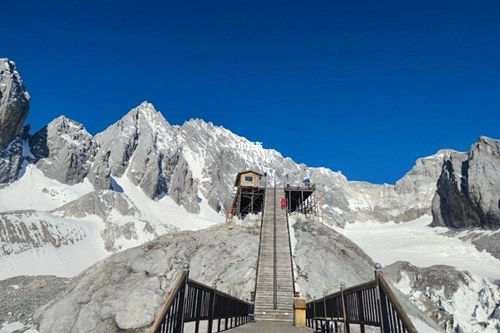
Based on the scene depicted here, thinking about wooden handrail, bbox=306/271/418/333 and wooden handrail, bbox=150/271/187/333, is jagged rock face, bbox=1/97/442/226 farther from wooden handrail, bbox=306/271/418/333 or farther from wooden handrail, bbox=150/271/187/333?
wooden handrail, bbox=150/271/187/333

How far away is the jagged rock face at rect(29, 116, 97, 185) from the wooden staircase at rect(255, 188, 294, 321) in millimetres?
110332

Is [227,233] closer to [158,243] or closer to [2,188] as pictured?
[158,243]

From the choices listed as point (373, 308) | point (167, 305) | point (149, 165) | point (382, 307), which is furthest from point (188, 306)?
point (149, 165)

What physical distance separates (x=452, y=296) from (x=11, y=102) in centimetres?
12132

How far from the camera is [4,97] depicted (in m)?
107

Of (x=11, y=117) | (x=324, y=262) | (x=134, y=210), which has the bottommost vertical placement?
(x=324, y=262)

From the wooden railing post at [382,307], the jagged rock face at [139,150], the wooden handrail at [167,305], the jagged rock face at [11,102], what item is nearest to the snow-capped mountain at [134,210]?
the jagged rock face at [11,102]

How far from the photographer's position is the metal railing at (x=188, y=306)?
572cm

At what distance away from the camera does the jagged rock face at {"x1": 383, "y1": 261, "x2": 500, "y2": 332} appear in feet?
A: 116

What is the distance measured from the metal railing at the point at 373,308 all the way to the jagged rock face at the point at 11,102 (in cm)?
12492

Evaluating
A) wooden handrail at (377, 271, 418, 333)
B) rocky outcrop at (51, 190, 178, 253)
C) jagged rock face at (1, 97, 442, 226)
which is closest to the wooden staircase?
wooden handrail at (377, 271, 418, 333)

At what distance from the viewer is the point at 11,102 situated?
4269 inches

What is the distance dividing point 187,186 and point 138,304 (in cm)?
13728

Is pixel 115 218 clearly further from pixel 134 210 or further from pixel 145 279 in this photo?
pixel 145 279
